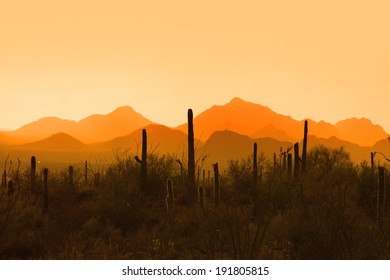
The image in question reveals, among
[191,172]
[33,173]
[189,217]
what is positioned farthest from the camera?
[33,173]

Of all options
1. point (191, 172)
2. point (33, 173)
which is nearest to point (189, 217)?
point (191, 172)

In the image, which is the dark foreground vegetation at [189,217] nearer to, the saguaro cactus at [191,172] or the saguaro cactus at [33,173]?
the saguaro cactus at [33,173]

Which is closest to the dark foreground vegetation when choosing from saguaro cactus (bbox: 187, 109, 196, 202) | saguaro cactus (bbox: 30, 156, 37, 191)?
saguaro cactus (bbox: 30, 156, 37, 191)

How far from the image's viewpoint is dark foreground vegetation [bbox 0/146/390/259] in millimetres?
8938

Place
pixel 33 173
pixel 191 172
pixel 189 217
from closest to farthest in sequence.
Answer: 1. pixel 189 217
2. pixel 191 172
3. pixel 33 173

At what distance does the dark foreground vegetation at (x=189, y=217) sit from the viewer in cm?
894

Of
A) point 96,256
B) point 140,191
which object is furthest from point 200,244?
point 140,191

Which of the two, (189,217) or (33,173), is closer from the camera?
(189,217)

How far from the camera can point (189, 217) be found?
55.6 feet

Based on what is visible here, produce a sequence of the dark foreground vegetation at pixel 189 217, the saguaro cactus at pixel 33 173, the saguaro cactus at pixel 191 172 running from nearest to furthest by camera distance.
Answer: the dark foreground vegetation at pixel 189 217 < the saguaro cactus at pixel 191 172 < the saguaro cactus at pixel 33 173

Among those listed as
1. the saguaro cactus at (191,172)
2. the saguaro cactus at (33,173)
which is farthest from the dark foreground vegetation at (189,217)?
the saguaro cactus at (191,172)

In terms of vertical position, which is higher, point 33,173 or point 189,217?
point 33,173

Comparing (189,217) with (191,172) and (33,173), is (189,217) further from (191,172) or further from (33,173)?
(33,173)
